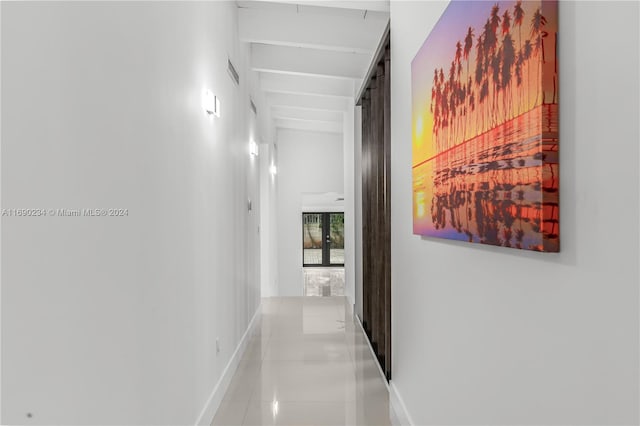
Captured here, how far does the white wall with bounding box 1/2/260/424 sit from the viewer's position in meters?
1.21

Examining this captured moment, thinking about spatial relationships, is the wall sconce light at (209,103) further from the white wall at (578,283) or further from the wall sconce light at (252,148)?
the wall sconce light at (252,148)

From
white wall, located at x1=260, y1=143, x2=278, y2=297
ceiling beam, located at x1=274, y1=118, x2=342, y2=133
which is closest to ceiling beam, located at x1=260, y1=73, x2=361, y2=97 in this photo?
white wall, located at x1=260, y1=143, x2=278, y2=297

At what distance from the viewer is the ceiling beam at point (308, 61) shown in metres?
5.12

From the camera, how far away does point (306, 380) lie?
381cm

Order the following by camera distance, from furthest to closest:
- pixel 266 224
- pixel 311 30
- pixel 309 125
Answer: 1. pixel 309 125
2. pixel 266 224
3. pixel 311 30

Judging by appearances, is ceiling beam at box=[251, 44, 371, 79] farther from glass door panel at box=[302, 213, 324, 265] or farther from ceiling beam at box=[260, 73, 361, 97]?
glass door panel at box=[302, 213, 324, 265]

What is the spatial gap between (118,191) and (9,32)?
0.64m

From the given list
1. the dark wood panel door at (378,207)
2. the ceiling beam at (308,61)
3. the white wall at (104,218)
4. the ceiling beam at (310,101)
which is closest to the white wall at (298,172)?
the ceiling beam at (310,101)

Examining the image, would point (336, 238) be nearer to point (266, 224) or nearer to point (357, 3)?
point (266, 224)

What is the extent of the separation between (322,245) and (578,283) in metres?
12.1

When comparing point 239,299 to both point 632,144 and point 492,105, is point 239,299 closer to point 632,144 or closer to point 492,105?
point 492,105

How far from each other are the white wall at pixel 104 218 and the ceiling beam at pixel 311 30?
1521 millimetres

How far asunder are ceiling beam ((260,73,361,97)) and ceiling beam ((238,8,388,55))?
1.90 m

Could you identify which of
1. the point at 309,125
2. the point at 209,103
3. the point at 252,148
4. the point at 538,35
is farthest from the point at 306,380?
the point at 309,125
